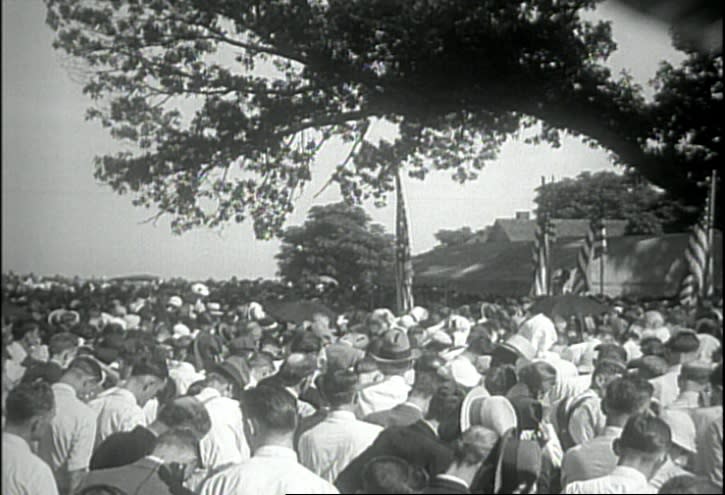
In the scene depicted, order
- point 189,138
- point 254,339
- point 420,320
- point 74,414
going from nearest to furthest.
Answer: point 74,414 < point 189,138 < point 254,339 < point 420,320

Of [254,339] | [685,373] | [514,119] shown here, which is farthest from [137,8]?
[685,373]

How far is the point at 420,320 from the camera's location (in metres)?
1.70

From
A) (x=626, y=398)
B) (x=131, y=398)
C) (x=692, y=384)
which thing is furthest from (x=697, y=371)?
(x=131, y=398)

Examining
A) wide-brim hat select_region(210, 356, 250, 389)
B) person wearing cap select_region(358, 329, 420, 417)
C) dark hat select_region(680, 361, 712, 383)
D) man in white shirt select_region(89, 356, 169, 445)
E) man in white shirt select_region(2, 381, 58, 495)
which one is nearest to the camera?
man in white shirt select_region(2, 381, 58, 495)

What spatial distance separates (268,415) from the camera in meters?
1.54

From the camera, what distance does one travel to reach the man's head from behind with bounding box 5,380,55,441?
1.21 metres

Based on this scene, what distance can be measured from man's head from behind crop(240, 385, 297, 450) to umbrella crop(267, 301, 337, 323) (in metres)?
0.14

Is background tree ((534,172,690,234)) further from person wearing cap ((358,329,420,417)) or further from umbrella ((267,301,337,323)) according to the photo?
umbrella ((267,301,337,323))

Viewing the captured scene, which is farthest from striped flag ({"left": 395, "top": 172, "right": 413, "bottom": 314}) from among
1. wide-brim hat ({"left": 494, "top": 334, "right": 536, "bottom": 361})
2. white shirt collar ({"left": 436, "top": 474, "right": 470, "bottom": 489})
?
white shirt collar ({"left": 436, "top": 474, "right": 470, "bottom": 489})

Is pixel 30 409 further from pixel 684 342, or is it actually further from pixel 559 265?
pixel 684 342

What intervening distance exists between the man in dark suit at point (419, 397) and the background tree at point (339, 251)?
218mm

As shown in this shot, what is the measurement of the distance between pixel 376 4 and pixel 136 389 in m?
0.89

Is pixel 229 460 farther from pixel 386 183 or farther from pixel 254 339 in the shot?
pixel 386 183

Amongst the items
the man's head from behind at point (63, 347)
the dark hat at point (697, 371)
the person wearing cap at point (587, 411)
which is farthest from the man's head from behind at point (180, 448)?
the dark hat at point (697, 371)
